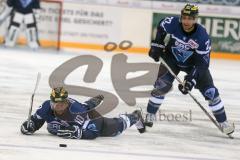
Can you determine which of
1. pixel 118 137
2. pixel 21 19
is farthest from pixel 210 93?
pixel 21 19

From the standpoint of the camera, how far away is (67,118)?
24.1 feet

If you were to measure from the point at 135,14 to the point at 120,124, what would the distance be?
10.1 meters

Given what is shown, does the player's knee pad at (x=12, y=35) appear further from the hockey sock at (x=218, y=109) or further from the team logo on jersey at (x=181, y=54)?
the hockey sock at (x=218, y=109)

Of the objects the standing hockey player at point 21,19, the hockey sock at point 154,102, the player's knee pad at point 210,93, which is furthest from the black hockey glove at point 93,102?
the standing hockey player at point 21,19

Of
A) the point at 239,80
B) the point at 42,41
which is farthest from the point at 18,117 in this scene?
the point at 42,41

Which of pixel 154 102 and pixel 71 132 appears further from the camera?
pixel 154 102

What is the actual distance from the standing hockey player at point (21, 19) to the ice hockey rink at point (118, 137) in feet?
11.6

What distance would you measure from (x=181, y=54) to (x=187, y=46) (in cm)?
17

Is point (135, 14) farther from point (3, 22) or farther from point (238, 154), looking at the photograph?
point (238, 154)

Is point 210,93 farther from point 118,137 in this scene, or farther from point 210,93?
point 118,137

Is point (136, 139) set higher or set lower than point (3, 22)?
higher

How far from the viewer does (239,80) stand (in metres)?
14.1

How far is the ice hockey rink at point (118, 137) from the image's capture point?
22.4 ft
